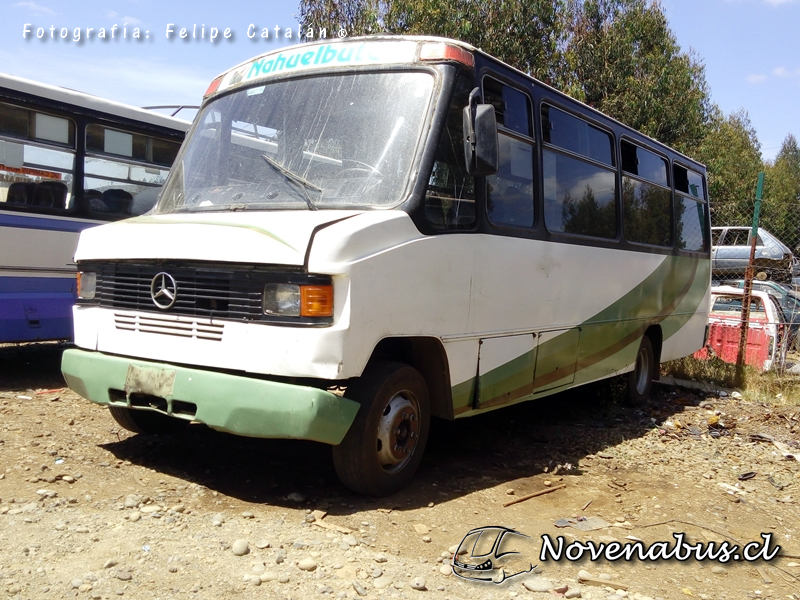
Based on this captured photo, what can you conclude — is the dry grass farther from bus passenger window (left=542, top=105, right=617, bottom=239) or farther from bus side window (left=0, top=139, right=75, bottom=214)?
bus side window (left=0, top=139, right=75, bottom=214)

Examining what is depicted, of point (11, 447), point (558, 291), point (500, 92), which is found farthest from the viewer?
point (558, 291)

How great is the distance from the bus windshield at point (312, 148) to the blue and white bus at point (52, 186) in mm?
2992

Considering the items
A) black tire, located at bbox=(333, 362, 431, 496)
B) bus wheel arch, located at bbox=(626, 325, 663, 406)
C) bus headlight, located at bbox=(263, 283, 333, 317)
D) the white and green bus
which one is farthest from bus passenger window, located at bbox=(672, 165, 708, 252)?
bus headlight, located at bbox=(263, 283, 333, 317)

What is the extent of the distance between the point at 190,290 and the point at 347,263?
3.34ft

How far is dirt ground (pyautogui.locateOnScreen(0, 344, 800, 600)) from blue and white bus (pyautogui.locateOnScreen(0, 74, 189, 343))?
1.00 metres

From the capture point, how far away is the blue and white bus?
7.68 metres

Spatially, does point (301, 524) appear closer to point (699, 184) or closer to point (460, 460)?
point (460, 460)

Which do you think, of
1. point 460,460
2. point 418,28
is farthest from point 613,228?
point 418,28

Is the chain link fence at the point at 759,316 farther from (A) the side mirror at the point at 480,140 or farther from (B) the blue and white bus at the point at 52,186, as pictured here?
(B) the blue and white bus at the point at 52,186

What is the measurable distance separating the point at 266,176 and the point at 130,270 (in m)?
1.04

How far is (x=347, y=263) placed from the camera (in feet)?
13.8

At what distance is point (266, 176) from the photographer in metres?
5.07

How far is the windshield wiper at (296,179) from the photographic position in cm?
474

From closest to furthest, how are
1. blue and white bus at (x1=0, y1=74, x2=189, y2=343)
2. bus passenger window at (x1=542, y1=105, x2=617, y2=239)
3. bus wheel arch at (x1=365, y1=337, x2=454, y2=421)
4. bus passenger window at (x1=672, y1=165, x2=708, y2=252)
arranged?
1. bus wheel arch at (x1=365, y1=337, x2=454, y2=421)
2. bus passenger window at (x1=542, y1=105, x2=617, y2=239)
3. blue and white bus at (x1=0, y1=74, x2=189, y2=343)
4. bus passenger window at (x1=672, y1=165, x2=708, y2=252)
